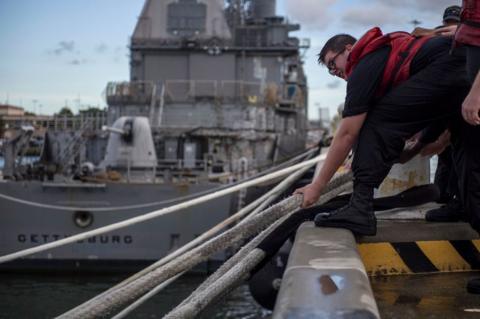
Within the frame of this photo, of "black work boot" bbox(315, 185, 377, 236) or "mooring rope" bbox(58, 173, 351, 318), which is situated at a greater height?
"black work boot" bbox(315, 185, 377, 236)

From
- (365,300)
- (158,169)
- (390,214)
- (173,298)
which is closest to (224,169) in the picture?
(158,169)

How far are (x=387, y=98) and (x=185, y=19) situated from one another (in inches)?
971

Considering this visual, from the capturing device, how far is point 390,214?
4.13 m

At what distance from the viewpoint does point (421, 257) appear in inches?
144

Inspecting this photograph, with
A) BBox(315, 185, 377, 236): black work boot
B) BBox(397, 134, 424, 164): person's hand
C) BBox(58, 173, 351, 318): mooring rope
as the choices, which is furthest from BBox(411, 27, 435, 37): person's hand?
BBox(58, 173, 351, 318): mooring rope

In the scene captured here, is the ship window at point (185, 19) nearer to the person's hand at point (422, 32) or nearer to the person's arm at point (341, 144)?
the person's hand at point (422, 32)

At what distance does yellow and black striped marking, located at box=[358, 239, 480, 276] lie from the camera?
353 cm

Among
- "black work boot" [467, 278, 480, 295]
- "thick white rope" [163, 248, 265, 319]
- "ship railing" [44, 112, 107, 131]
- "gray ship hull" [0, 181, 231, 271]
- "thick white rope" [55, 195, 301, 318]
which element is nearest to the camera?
"thick white rope" [163, 248, 265, 319]

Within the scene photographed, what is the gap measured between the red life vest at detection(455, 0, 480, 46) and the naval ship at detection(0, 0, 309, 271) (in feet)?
44.9

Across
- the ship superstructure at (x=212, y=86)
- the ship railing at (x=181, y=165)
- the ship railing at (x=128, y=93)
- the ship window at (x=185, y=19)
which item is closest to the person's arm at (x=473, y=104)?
the ship railing at (x=181, y=165)

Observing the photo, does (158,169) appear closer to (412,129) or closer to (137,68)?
(137,68)

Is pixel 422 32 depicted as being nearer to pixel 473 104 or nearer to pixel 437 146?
pixel 437 146

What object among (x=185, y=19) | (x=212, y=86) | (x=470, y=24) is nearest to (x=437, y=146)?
(x=470, y=24)

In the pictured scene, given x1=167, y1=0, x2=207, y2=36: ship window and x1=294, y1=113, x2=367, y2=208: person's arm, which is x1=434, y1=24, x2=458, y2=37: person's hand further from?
x1=167, y1=0, x2=207, y2=36: ship window
